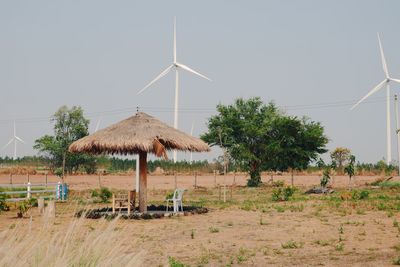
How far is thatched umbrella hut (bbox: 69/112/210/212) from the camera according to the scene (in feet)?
57.9

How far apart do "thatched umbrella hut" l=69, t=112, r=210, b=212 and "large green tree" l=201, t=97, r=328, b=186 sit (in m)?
18.7

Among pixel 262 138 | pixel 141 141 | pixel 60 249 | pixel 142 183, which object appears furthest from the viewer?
pixel 262 138

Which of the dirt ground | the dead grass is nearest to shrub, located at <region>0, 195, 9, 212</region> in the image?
the dirt ground

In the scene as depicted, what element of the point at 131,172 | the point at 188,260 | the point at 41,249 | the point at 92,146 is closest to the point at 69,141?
the point at 131,172

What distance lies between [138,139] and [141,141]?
14cm

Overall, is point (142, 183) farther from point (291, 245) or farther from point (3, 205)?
point (291, 245)

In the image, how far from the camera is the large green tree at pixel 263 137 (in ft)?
124

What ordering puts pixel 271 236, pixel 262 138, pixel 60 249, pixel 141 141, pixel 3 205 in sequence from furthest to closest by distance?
1. pixel 262 138
2. pixel 3 205
3. pixel 141 141
4. pixel 271 236
5. pixel 60 249

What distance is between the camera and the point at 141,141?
57.2ft

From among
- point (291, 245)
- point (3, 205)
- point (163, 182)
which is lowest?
point (291, 245)

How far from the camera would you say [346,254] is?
9.83m

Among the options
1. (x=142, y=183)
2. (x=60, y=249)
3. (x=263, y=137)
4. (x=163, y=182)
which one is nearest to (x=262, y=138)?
(x=263, y=137)

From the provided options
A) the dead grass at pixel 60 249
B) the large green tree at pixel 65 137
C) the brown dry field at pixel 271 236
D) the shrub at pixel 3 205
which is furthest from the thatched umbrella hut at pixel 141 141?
the large green tree at pixel 65 137

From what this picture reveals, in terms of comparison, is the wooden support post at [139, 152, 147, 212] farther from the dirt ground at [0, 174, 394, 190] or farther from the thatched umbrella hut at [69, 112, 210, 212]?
the dirt ground at [0, 174, 394, 190]
